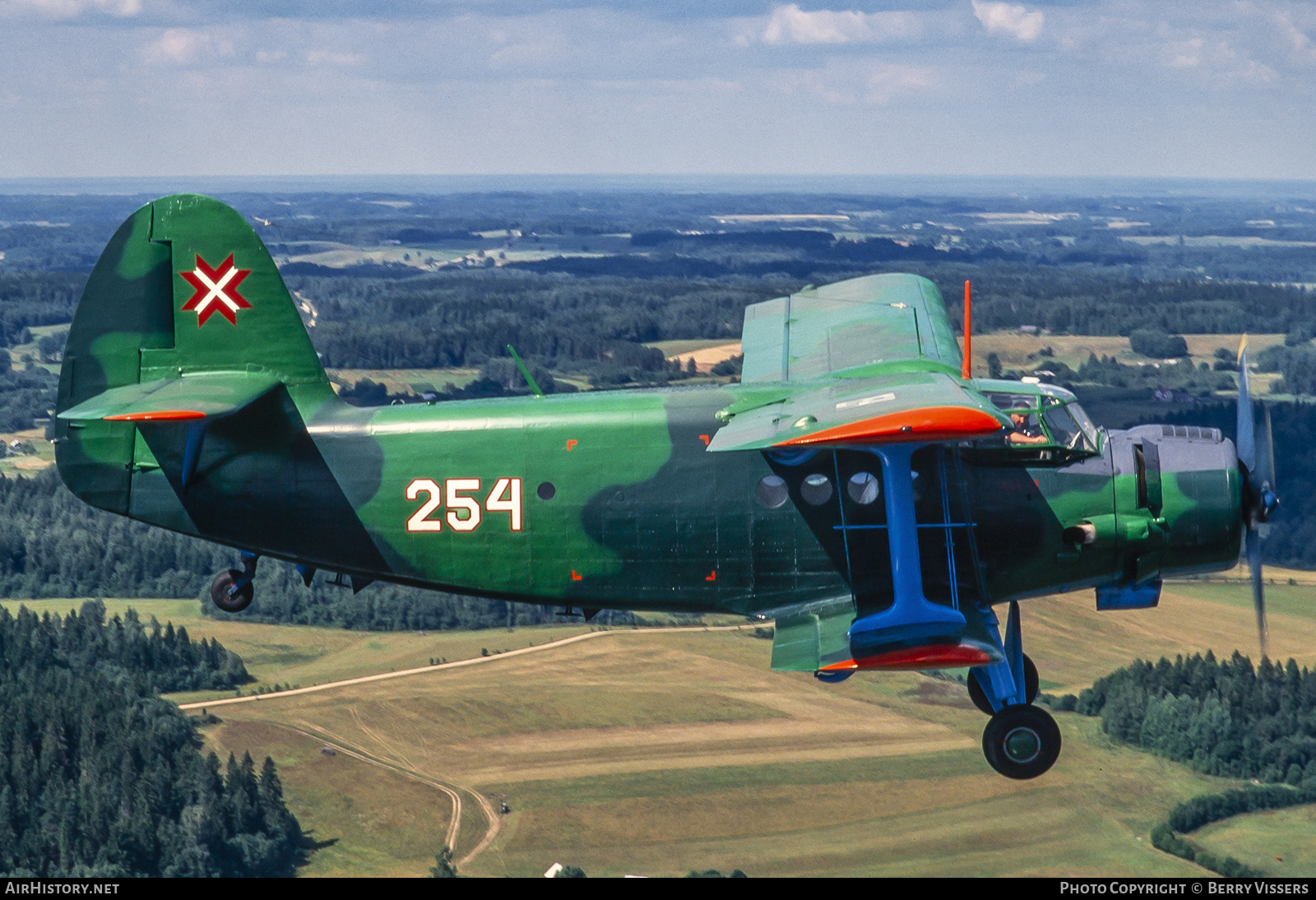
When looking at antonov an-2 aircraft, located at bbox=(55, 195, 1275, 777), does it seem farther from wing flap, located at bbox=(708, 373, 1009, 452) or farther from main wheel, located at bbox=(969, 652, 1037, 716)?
wing flap, located at bbox=(708, 373, 1009, 452)

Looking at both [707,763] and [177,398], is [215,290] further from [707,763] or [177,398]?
[707,763]

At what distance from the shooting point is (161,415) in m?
21.6

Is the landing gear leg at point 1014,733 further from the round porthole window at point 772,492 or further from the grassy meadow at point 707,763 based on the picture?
the grassy meadow at point 707,763

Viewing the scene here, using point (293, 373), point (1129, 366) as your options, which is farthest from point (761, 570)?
point (1129, 366)

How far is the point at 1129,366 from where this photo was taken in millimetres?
182750

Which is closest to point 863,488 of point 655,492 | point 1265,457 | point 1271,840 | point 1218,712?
point 655,492

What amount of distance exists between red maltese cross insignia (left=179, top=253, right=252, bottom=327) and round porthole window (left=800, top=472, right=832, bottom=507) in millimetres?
10740

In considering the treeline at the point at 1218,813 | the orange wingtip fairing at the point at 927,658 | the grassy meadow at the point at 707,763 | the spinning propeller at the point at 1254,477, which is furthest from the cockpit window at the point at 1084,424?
the treeline at the point at 1218,813

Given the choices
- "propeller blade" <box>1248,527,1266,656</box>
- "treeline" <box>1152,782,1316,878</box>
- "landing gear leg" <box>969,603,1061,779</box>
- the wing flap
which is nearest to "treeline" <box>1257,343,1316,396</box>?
"treeline" <box>1152,782,1316,878</box>

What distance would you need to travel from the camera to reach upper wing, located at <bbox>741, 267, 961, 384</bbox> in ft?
91.2

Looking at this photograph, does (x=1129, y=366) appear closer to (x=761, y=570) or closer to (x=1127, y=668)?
(x=1127, y=668)

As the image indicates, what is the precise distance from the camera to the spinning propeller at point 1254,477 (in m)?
24.0

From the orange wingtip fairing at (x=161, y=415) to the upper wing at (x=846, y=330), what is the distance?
10.8m

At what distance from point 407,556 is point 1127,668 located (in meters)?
91.9
